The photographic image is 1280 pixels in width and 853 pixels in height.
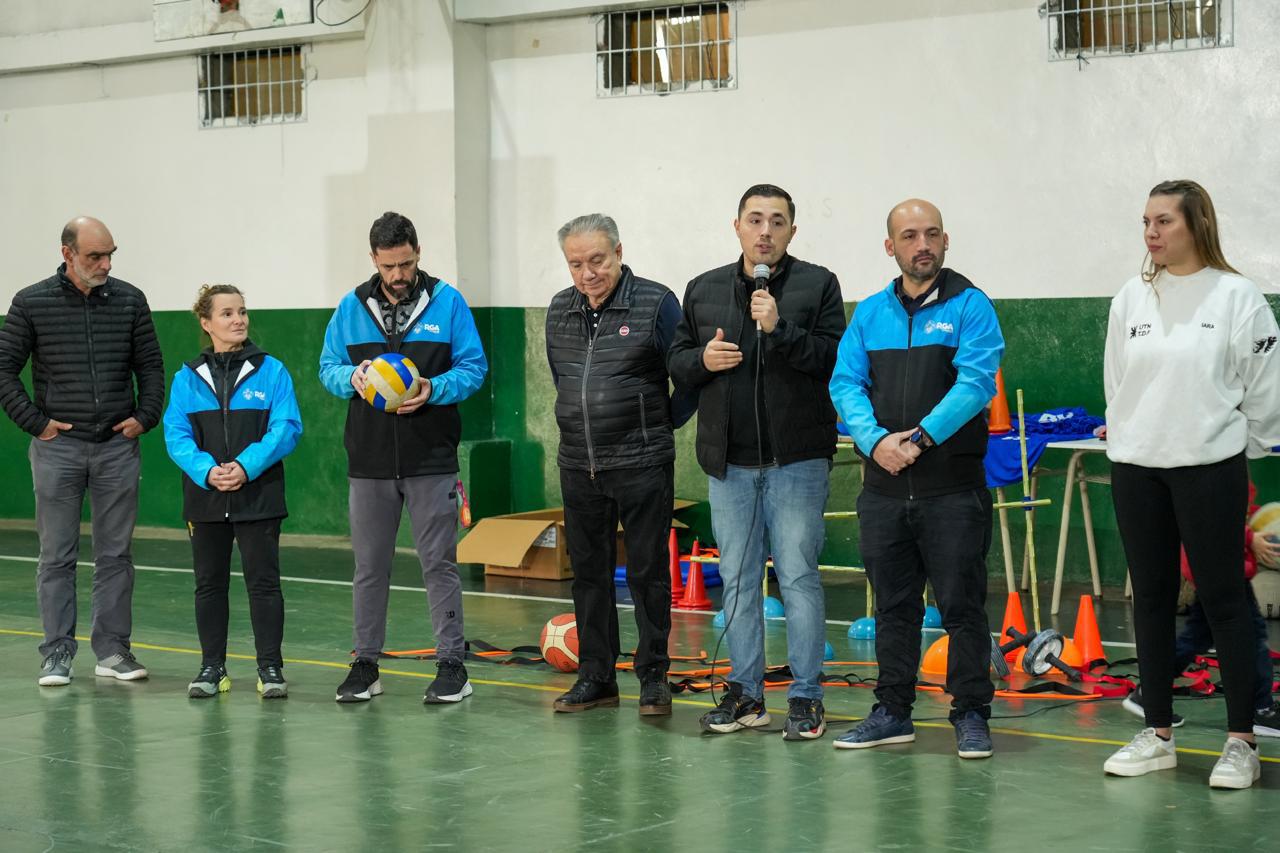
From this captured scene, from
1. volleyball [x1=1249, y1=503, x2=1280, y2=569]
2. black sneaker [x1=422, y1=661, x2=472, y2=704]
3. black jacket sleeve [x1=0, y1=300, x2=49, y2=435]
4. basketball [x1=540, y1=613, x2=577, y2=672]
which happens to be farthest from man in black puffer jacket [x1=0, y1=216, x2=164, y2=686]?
volleyball [x1=1249, y1=503, x2=1280, y2=569]

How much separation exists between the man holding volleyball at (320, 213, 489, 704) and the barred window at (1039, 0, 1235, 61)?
444 centimetres

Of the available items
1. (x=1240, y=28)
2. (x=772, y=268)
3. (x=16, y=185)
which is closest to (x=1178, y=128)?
(x=1240, y=28)

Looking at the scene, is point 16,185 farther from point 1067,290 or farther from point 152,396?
point 1067,290

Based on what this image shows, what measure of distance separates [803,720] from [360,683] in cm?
184

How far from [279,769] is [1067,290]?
5636 mm

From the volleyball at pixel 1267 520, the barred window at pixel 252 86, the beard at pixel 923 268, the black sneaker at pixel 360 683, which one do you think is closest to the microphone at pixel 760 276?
the beard at pixel 923 268

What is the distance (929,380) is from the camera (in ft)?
18.0

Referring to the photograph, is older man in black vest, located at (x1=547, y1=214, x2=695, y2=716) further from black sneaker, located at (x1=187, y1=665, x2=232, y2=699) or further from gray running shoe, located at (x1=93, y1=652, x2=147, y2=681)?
gray running shoe, located at (x1=93, y1=652, x2=147, y2=681)

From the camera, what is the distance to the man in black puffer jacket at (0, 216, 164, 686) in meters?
6.89

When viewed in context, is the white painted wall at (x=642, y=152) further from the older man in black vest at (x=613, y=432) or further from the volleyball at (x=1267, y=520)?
the older man in black vest at (x=613, y=432)

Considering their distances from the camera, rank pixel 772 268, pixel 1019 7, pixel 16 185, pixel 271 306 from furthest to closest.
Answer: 1. pixel 16 185
2. pixel 271 306
3. pixel 1019 7
4. pixel 772 268

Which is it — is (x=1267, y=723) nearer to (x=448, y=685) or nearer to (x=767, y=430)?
(x=767, y=430)

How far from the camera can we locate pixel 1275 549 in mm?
5348

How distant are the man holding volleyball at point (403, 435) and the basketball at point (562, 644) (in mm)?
581
